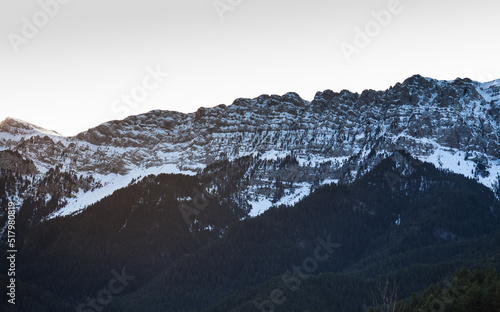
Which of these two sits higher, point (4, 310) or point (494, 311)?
point (4, 310)

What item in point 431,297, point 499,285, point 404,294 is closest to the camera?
point 499,285

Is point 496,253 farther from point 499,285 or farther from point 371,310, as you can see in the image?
point 499,285

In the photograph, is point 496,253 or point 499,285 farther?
point 496,253

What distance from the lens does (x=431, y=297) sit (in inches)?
4857

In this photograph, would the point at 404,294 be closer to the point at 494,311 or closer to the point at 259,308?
the point at 259,308

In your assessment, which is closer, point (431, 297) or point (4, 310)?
point (431, 297)

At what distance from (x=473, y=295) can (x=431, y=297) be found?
20.4 meters

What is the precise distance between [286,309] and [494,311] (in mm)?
105449

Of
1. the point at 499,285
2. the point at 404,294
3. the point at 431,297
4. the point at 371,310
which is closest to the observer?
the point at 499,285

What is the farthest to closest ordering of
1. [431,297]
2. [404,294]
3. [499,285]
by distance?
[404,294] < [431,297] < [499,285]

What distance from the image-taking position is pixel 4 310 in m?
199

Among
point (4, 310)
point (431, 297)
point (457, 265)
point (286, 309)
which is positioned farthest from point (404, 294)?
point (4, 310)

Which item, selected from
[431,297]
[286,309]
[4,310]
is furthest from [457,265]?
[4,310]

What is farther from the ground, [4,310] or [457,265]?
[4,310]
